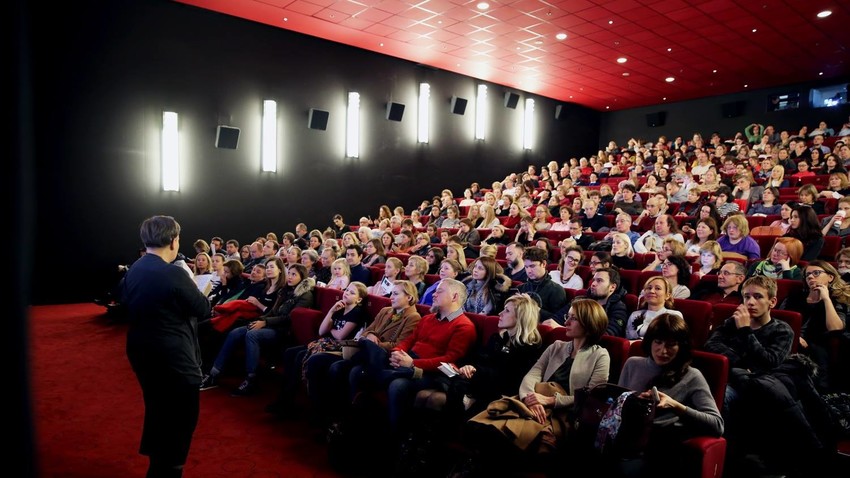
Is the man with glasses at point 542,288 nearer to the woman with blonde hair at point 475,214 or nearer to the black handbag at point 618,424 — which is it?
the black handbag at point 618,424

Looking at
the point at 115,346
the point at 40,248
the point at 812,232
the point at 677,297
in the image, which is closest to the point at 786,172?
the point at 812,232

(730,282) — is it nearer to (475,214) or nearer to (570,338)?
(570,338)

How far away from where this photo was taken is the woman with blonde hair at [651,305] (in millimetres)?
2904

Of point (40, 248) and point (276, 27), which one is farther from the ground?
point (276, 27)

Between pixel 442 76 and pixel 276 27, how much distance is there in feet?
11.3

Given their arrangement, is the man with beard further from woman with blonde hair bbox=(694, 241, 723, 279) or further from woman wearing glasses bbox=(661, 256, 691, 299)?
woman with blonde hair bbox=(694, 241, 723, 279)

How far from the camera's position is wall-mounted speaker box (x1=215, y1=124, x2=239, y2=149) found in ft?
26.5

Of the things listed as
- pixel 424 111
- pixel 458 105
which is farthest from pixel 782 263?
pixel 458 105

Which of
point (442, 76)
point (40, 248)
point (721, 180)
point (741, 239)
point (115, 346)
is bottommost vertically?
point (115, 346)

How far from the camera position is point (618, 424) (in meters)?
1.89

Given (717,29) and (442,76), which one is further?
(442,76)

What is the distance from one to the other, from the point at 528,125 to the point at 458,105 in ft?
7.42

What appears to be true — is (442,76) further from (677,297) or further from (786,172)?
(677,297)

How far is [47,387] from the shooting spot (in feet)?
12.3
